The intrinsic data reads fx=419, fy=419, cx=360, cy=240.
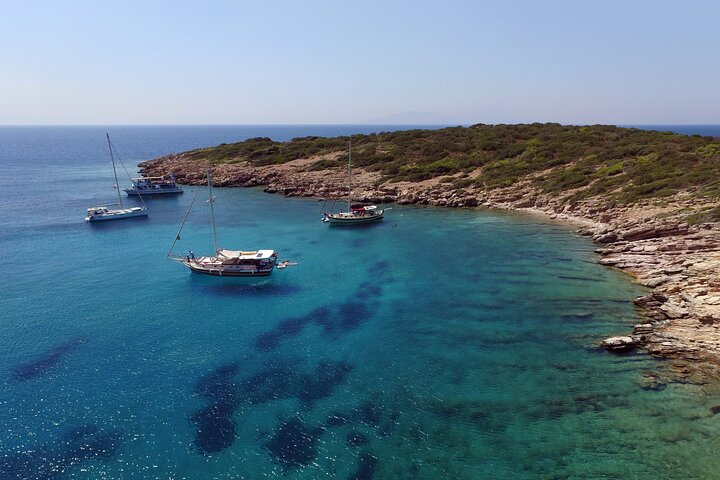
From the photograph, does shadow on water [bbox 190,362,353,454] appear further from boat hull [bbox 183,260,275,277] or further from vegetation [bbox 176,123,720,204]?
vegetation [bbox 176,123,720,204]

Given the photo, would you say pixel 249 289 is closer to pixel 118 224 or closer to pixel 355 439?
pixel 355 439

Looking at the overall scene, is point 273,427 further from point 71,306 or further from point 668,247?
point 668,247

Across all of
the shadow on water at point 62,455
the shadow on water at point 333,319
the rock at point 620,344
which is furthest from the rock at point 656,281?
the shadow on water at point 62,455

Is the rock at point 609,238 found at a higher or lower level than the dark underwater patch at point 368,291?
higher

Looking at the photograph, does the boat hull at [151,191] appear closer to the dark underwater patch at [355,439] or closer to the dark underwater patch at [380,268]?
the dark underwater patch at [380,268]

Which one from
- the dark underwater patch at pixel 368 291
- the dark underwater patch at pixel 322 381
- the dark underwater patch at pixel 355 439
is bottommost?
the dark underwater patch at pixel 355 439
